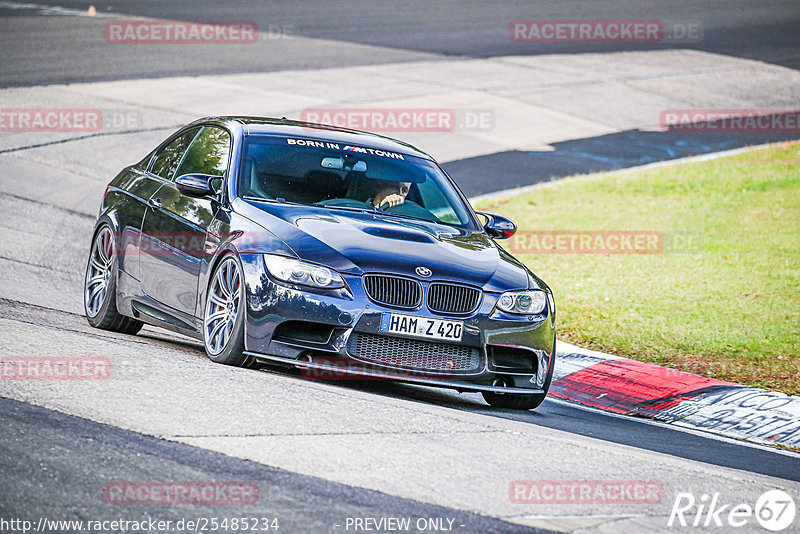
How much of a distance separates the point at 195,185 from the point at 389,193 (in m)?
1.39

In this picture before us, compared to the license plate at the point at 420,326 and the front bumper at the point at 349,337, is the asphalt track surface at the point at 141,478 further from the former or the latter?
the license plate at the point at 420,326

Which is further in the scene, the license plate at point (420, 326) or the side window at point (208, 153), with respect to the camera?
the side window at point (208, 153)

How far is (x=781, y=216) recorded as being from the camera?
680 inches

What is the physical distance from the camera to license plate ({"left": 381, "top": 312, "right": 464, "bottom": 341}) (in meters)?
7.35

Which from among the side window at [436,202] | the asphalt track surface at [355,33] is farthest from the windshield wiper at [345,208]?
the asphalt track surface at [355,33]

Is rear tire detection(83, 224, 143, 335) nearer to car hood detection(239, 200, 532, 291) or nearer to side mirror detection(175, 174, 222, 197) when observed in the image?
side mirror detection(175, 174, 222, 197)

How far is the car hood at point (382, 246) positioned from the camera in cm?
746

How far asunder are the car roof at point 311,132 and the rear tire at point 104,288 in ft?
3.93

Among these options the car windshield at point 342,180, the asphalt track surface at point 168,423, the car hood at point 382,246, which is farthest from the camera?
the car windshield at point 342,180

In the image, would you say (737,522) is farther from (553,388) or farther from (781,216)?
(781,216)

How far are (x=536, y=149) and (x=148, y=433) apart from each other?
16.5 m

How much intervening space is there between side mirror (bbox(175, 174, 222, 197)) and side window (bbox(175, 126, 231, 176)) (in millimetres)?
296

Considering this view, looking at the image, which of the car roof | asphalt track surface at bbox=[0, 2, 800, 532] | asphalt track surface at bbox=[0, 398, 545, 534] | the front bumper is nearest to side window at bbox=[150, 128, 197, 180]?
the car roof

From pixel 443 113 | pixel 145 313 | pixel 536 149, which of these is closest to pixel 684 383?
pixel 145 313
